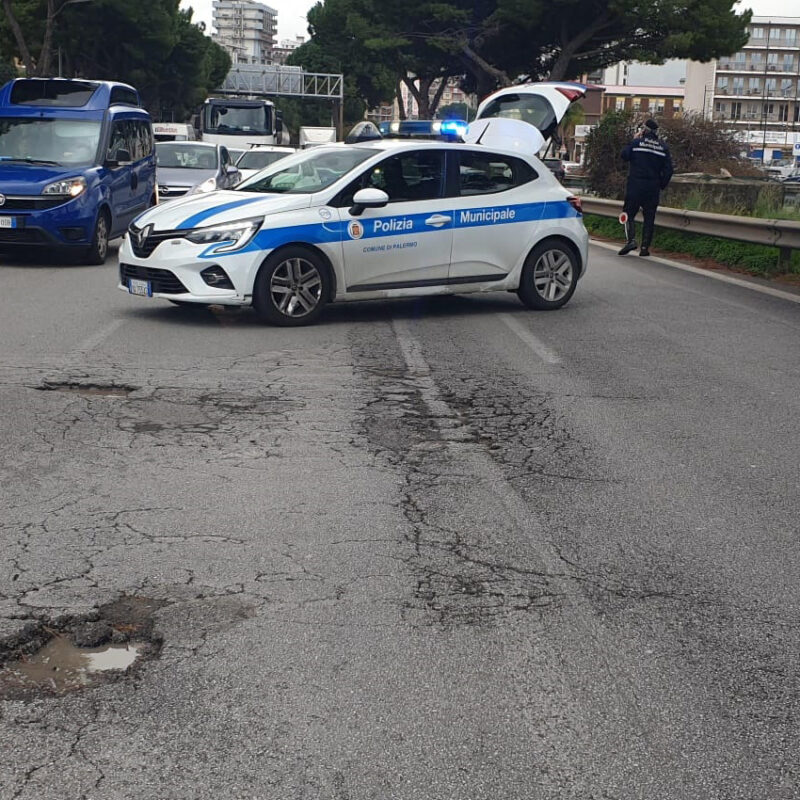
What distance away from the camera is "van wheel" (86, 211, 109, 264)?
626 inches

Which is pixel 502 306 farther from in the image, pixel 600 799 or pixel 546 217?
pixel 600 799

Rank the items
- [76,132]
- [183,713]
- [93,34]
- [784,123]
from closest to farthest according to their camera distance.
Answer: [183,713]
[76,132]
[93,34]
[784,123]

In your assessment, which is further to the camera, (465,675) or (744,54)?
(744,54)

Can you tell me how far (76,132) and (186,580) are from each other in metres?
13.7

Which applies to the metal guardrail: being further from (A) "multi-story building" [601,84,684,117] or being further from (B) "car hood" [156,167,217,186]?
(A) "multi-story building" [601,84,684,117]

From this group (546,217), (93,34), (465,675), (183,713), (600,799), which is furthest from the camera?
(93,34)

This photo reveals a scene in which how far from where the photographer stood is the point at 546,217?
38.5ft

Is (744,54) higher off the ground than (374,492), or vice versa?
(744,54)

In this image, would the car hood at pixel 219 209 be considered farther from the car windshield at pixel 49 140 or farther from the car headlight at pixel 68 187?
the car windshield at pixel 49 140

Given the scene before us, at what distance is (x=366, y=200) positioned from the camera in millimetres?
10531

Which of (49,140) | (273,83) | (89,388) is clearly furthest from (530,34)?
(89,388)

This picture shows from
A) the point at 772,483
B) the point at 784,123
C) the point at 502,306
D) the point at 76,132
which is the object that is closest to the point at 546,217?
the point at 502,306

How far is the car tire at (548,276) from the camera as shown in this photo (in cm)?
1179

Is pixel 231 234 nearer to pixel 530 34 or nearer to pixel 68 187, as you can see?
pixel 68 187
